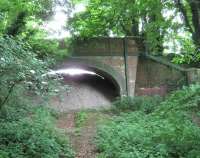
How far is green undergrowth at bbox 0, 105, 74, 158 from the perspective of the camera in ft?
30.4

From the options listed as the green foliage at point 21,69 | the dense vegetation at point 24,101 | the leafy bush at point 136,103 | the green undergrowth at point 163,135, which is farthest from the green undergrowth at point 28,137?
the leafy bush at point 136,103

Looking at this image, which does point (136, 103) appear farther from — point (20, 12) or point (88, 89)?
point (20, 12)

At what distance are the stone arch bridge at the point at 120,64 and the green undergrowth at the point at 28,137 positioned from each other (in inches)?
266

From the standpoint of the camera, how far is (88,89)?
21094 mm

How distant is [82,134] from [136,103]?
5710mm

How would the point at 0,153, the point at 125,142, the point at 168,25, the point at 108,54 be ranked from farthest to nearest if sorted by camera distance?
1. the point at 108,54
2. the point at 168,25
3. the point at 125,142
4. the point at 0,153

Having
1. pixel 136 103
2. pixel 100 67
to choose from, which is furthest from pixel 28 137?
pixel 100 67

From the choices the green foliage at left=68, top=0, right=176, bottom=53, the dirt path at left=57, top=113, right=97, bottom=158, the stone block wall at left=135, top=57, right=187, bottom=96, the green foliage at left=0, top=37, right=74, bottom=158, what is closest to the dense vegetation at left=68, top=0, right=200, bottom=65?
the green foliage at left=68, top=0, right=176, bottom=53

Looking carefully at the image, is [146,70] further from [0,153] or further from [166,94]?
[0,153]

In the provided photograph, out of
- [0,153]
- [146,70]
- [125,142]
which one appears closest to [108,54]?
[146,70]

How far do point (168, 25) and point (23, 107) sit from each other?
17.2 feet

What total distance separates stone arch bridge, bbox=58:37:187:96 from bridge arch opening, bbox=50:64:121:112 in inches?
8.3

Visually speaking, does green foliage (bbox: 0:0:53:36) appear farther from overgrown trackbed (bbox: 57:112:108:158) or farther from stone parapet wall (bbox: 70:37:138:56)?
overgrown trackbed (bbox: 57:112:108:158)

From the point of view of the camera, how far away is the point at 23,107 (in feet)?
38.8
